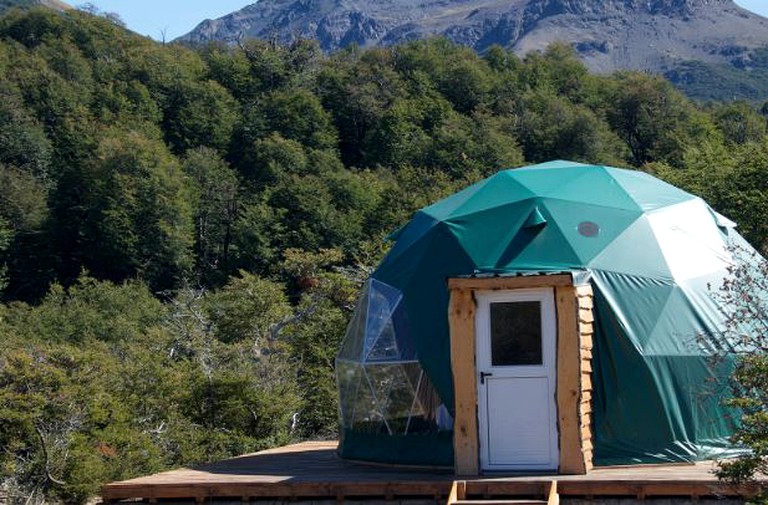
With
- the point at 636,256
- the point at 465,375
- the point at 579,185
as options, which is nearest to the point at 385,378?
the point at 465,375

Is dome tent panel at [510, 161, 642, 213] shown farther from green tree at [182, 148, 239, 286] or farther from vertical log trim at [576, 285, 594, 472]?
green tree at [182, 148, 239, 286]

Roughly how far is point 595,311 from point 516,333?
112 centimetres

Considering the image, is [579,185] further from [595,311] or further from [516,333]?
[516,333]

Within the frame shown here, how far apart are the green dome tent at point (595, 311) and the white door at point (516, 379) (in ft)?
1.32

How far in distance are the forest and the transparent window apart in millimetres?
5672

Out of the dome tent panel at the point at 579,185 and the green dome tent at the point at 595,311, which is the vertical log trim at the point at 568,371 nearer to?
the green dome tent at the point at 595,311

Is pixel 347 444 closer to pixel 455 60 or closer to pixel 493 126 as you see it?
pixel 493 126

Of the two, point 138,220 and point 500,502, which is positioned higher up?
point 138,220

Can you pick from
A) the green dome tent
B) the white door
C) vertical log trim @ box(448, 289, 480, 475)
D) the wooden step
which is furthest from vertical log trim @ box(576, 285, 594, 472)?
the wooden step

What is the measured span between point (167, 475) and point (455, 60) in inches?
2714

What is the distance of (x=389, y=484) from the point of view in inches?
503

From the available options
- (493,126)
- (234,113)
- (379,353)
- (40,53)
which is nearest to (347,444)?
(379,353)

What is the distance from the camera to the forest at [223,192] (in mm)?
22297

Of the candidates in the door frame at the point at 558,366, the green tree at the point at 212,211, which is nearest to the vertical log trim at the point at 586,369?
the door frame at the point at 558,366
